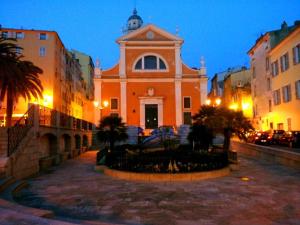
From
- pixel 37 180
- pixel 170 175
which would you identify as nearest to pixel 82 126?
pixel 37 180

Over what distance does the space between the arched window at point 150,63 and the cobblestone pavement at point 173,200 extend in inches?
1052

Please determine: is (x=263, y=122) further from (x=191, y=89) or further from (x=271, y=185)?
(x=271, y=185)

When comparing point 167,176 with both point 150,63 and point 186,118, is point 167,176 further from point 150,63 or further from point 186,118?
point 150,63

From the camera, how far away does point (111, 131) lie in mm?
20156

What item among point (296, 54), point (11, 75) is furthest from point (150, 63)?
point (11, 75)

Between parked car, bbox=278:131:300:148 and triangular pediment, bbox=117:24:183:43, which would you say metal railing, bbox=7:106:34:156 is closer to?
parked car, bbox=278:131:300:148

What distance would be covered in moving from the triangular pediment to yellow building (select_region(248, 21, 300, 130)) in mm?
10822

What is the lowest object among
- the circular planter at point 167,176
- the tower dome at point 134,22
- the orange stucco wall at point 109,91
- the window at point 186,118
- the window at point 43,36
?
the circular planter at point 167,176

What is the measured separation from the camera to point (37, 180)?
39.5ft

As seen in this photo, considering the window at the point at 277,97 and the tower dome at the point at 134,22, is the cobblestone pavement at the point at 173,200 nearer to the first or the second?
the window at the point at 277,97

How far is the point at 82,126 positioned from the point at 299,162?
19443 millimetres

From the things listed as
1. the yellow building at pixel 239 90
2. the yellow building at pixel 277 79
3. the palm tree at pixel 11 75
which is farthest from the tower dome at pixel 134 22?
the palm tree at pixel 11 75

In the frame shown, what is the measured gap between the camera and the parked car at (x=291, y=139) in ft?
74.9

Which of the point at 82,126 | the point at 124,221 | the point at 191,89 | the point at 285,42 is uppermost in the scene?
the point at 285,42
